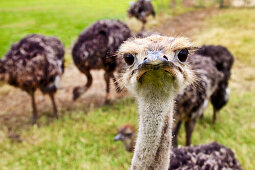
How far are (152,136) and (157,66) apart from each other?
50cm

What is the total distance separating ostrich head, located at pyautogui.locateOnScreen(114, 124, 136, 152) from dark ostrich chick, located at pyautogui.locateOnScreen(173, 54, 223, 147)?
584 millimetres

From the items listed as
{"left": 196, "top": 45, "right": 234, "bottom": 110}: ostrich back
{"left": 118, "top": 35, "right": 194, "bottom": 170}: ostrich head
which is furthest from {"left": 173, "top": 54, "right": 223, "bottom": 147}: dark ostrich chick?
{"left": 118, "top": 35, "right": 194, "bottom": 170}: ostrich head

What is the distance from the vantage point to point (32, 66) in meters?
4.12

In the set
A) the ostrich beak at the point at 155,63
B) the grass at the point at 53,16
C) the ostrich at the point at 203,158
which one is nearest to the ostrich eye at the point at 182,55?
the ostrich beak at the point at 155,63

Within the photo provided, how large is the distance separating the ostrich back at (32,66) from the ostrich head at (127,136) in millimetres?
1426

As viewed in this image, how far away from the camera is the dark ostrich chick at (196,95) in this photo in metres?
3.21

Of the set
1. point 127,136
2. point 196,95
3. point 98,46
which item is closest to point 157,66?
point 196,95

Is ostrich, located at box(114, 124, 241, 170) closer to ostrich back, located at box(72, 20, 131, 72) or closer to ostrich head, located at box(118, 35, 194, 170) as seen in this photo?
ostrich head, located at box(118, 35, 194, 170)

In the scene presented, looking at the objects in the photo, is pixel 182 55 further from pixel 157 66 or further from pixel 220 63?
pixel 220 63

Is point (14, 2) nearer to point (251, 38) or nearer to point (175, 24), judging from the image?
point (175, 24)

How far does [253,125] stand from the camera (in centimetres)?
444

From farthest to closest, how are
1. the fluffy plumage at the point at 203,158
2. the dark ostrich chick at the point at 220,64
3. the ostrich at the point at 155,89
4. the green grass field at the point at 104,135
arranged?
→ the dark ostrich chick at the point at 220,64
the green grass field at the point at 104,135
the fluffy plumage at the point at 203,158
the ostrich at the point at 155,89

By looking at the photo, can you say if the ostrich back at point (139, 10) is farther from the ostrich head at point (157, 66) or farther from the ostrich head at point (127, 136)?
the ostrich head at point (157, 66)

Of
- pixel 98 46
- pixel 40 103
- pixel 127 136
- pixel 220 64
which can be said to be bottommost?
pixel 40 103
